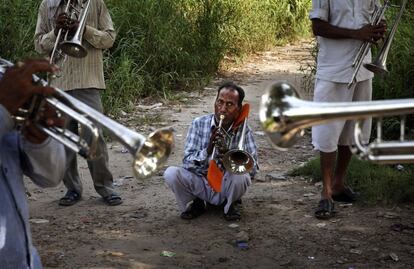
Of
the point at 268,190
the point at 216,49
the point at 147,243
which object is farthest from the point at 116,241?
the point at 216,49

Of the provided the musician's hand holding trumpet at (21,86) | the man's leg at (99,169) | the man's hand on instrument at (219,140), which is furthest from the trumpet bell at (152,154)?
the man's leg at (99,169)

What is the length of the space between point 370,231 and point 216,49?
20.6ft

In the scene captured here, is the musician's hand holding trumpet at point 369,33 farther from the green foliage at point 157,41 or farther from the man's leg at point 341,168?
the green foliage at point 157,41

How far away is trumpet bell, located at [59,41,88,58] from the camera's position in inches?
184

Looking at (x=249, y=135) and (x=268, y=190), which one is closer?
(x=249, y=135)

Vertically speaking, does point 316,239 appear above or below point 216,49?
below

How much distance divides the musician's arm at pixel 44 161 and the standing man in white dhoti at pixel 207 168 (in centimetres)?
232

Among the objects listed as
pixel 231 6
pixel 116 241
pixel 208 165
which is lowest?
pixel 116 241

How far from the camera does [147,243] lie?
4438 mm

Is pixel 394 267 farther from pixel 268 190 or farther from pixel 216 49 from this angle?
pixel 216 49

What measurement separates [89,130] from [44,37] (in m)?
2.86

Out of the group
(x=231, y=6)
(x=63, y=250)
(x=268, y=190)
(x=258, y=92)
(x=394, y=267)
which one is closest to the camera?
(x=394, y=267)

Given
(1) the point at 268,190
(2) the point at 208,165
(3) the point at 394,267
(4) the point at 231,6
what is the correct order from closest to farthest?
(3) the point at 394,267 < (2) the point at 208,165 < (1) the point at 268,190 < (4) the point at 231,6

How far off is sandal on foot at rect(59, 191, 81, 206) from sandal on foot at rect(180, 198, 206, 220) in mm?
903
